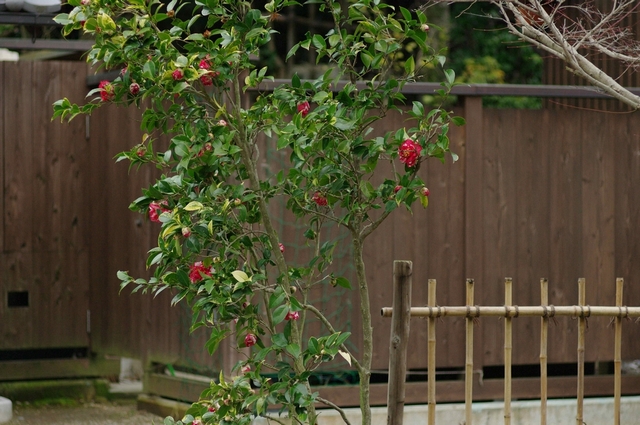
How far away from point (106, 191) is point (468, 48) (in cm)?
753

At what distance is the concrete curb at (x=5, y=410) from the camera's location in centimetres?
709

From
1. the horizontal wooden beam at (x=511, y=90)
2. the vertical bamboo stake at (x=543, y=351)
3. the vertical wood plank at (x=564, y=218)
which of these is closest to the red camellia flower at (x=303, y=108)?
the vertical bamboo stake at (x=543, y=351)

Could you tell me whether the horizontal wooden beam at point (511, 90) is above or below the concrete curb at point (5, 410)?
above

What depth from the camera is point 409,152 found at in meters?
3.69

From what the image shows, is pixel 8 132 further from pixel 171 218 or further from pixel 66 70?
pixel 171 218

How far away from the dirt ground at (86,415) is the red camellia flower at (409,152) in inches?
158

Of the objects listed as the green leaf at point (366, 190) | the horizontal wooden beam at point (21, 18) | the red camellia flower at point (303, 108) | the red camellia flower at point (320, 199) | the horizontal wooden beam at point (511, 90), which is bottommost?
the red camellia flower at point (320, 199)

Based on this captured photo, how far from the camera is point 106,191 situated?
7.94m

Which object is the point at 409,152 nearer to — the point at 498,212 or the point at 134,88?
the point at 134,88

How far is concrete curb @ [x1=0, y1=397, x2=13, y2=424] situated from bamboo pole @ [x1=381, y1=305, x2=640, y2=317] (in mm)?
4034

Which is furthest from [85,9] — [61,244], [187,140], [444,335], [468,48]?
[468,48]

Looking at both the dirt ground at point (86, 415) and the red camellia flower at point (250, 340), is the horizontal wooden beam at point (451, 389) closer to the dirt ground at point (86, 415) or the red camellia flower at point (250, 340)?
the dirt ground at point (86, 415)

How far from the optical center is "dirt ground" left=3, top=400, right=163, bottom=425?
720 centimetres

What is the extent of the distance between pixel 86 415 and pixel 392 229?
273 cm
